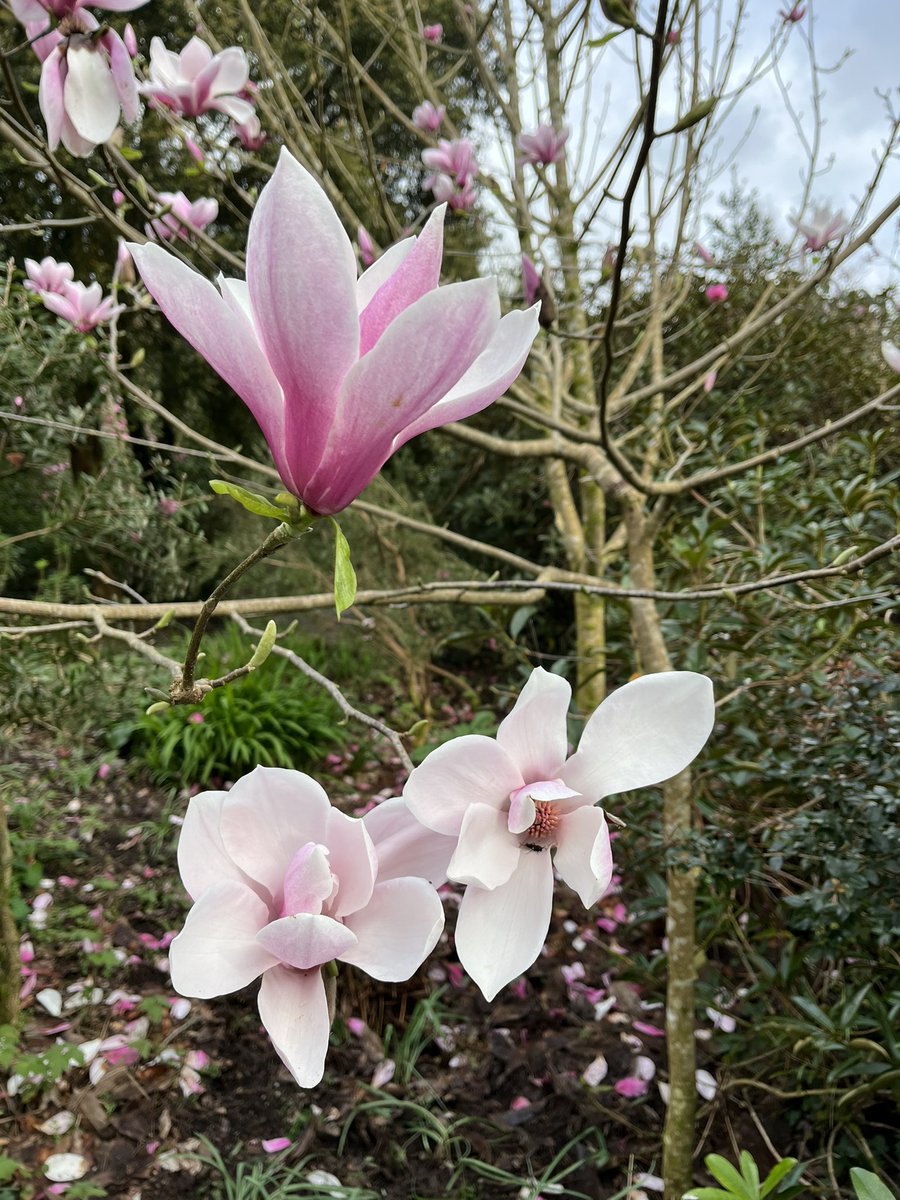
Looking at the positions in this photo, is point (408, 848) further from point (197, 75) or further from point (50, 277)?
point (50, 277)

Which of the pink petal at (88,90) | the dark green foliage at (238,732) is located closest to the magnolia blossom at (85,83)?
the pink petal at (88,90)

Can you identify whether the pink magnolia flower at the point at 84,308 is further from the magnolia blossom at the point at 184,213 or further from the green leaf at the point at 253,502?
the green leaf at the point at 253,502

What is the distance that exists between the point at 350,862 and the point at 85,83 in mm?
697

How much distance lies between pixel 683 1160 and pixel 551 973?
1015 millimetres

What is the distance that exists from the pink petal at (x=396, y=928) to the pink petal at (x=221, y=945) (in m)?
0.05

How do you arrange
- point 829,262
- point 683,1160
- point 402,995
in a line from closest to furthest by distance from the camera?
point 683,1160 < point 829,262 < point 402,995

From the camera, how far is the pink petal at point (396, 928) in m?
0.36

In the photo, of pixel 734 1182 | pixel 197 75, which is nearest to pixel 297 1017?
pixel 734 1182

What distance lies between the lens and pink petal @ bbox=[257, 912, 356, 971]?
0.34m

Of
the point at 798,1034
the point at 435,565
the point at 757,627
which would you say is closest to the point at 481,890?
the point at 798,1034

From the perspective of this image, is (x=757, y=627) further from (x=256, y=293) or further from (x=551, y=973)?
(x=256, y=293)

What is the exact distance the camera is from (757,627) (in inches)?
67.9

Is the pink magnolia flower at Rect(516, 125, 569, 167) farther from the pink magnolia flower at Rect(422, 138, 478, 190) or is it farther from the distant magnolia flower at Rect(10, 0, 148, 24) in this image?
the distant magnolia flower at Rect(10, 0, 148, 24)

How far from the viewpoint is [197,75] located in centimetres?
119
